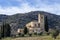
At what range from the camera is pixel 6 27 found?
259 ft

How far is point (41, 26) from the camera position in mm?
102062

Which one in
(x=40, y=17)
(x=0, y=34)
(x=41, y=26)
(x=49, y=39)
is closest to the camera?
(x=49, y=39)

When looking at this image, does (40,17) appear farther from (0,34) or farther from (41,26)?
(0,34)

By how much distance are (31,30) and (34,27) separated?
7.52 feet

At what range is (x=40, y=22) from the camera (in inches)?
4181

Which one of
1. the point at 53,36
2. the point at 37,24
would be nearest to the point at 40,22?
the point at 37,24

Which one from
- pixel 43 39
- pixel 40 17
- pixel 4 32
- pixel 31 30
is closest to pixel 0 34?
pixel 4 32

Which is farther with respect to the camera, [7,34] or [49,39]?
[7,34]

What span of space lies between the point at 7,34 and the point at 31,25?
27.6 m

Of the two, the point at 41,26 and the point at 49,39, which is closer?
the point at 49,39

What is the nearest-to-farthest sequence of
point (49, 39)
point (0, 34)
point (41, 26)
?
point (49, 39), point (0, 34), point (41, 26)

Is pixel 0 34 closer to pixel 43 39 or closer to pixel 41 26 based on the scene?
pixel 43 39

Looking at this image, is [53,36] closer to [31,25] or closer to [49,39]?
[49,39]

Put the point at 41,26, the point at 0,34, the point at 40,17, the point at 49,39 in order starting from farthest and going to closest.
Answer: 1. the point at 40,17
2. the point at 41,26
3. the point at 0,34
4. the point at 49,39
